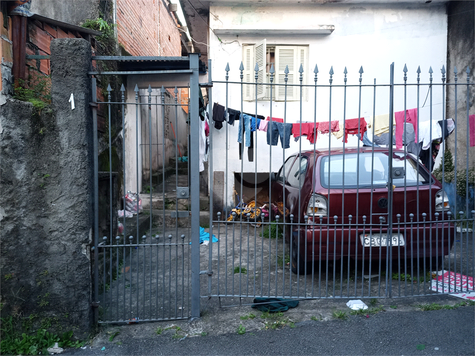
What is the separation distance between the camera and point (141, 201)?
7.66m

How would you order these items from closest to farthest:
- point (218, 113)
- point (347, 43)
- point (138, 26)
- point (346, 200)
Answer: point (346, 200) → point (218, 113) → point (347, 43) → point (138, 26)

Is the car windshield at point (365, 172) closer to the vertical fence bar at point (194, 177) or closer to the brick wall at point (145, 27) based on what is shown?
the vertical fence bar at point (194, 177)

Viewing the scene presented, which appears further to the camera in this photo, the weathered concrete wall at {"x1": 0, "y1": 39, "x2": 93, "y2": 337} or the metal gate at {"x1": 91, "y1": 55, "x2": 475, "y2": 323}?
the metal gate at {"x1": 91, "y1": 55, "x2": 475, "y2": 323}

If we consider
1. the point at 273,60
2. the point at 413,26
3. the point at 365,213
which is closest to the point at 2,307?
the point at 365,213

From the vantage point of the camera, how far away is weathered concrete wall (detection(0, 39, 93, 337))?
9.77ft

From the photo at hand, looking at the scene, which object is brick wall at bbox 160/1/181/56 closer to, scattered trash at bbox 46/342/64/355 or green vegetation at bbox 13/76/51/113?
green vegetation at bbox 13/76/51/113

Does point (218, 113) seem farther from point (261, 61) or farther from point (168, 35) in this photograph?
point (168, 35)

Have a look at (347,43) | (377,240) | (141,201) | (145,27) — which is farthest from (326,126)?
(145,27)

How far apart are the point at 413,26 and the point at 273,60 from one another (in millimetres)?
3196

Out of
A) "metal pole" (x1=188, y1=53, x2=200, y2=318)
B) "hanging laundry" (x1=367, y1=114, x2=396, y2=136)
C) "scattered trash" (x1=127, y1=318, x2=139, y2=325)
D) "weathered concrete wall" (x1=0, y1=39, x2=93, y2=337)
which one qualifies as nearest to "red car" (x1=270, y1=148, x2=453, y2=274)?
"metal pole" (x1=188, y1=53, x2=200, y2=318)

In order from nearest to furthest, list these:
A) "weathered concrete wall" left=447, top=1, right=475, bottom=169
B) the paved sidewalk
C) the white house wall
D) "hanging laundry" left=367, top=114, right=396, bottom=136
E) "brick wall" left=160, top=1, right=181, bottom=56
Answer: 1. the paved sidewalk
2. "hanging laundry" left=367, top=114, right=396, bottom=136
3. "weathered concrete wall" left=447, top=1, right=475, bottom=169
4. the white house wall
5. "brick wall" left=160, top=1, right=181, bottom=56

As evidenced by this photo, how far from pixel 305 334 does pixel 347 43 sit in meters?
6.98

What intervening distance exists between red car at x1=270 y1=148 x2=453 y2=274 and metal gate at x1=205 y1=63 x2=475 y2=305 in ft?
0.04

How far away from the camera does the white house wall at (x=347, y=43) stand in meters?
8.26
